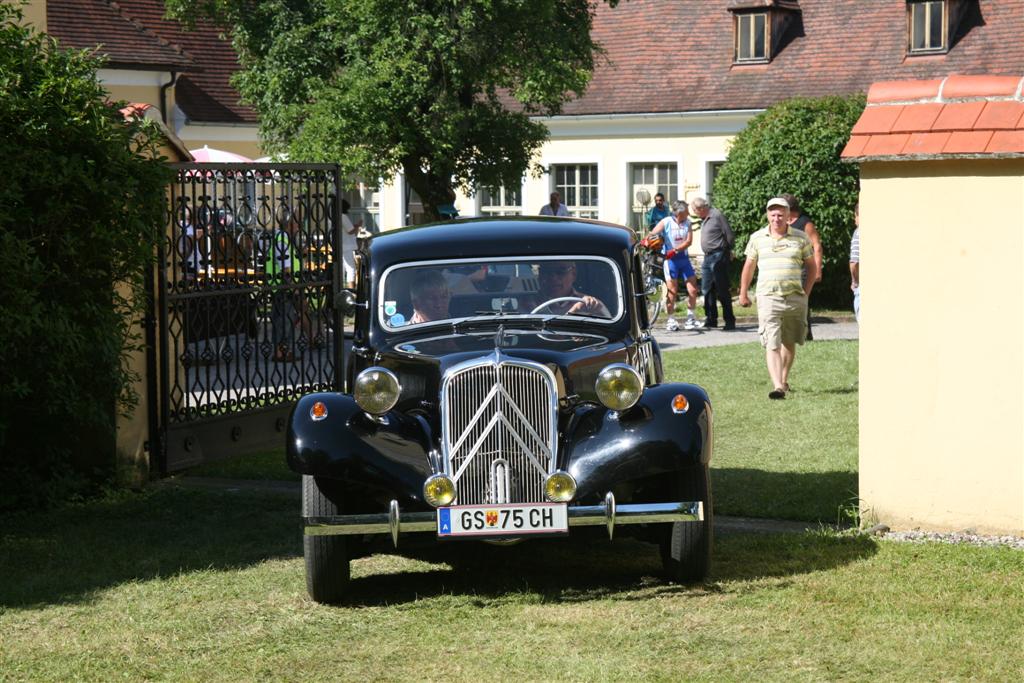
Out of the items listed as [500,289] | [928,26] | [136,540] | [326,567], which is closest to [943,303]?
[500,289]

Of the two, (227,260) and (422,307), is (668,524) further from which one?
(227,260)

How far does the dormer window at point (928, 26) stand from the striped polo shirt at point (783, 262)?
1880 cm

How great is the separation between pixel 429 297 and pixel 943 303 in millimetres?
2621

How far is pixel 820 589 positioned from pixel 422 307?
2.50m

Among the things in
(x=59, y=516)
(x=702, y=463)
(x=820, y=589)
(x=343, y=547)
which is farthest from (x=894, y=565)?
(x=59, y=516)

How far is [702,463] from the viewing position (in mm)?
7145

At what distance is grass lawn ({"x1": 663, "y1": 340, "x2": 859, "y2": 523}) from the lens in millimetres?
9367

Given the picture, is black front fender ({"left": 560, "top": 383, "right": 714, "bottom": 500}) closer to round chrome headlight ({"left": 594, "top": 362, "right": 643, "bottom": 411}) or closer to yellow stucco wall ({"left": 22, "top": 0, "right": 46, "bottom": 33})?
round chrome headlight ({"left": 594, "top": 362, "right": 643, "bottom": 411})

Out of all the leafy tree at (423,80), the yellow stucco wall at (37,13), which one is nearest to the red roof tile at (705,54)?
the leafy tree at (423,80)

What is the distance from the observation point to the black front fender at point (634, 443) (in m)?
6.97

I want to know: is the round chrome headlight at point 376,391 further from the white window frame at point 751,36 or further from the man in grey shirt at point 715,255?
the white window frame at point 751,36

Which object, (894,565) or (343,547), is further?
(894,565)

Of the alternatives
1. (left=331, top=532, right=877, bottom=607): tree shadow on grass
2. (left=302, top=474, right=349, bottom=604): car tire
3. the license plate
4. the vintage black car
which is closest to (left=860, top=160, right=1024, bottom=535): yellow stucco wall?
(left=331, top=532, right=877, bottom=607): tree shadow on grass

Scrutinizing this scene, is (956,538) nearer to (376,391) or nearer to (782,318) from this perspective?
(376,391)
